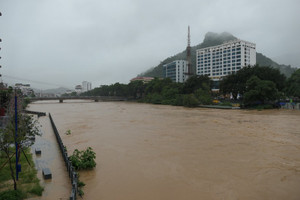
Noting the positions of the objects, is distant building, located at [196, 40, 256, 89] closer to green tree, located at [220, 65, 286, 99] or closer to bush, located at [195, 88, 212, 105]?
bush, located at [195, 88, 212, 105]

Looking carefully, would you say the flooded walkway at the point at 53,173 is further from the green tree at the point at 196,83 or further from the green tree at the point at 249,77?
the green tree at the point at 196,83

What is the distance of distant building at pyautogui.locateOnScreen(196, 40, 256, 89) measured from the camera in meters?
88.9

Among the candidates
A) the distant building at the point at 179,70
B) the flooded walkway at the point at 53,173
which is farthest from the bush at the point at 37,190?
the distant building at the point at 179,70

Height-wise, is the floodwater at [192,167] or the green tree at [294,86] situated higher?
the green tree at [294,86]

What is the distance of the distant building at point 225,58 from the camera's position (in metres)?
88.9

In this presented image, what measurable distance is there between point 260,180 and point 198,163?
2840 mm

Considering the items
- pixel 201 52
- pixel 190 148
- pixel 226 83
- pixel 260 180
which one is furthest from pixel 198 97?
pixel 201 52

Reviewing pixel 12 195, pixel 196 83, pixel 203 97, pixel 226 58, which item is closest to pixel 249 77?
pixel 203 97

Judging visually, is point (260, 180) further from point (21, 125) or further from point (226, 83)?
point (226, 83)

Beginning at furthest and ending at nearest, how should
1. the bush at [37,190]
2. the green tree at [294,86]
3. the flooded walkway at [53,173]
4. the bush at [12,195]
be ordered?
the green tree at [294,86] → the flooded walkway at [53,173] → the bush at [37,190] → the bush at [12,195]

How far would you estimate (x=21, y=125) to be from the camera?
7.93 metres

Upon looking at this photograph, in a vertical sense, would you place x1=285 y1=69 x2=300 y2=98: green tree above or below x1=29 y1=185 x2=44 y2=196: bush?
above

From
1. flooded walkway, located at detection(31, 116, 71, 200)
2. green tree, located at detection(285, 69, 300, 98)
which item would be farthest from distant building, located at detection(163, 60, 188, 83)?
flooded walkway, located at detection(31, 116, 71, 200)

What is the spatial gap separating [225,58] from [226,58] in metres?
0.57
